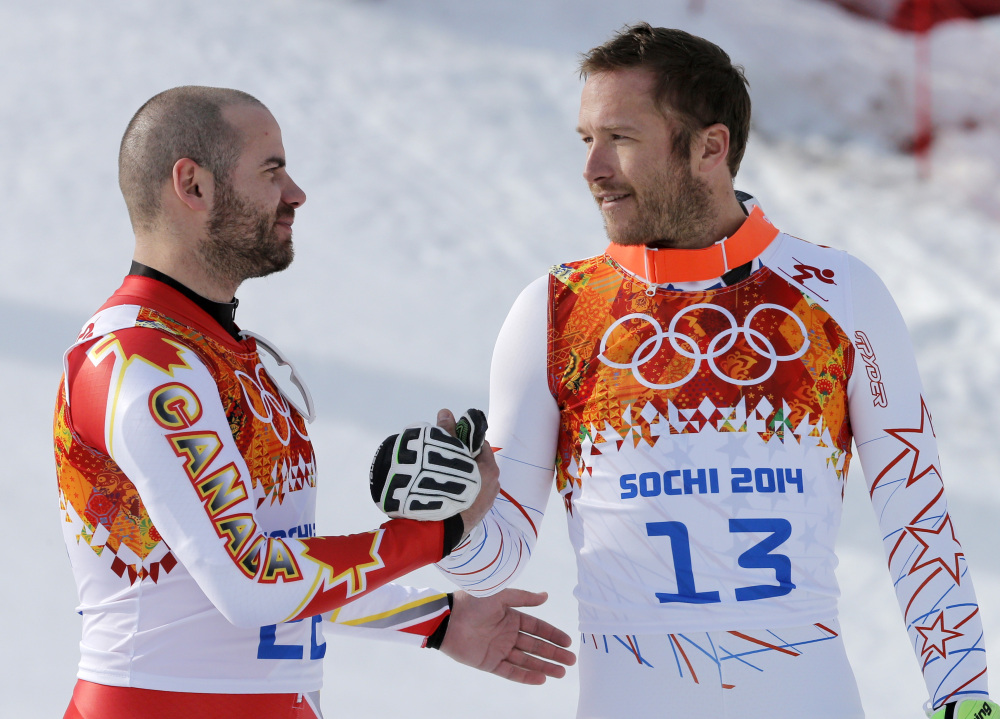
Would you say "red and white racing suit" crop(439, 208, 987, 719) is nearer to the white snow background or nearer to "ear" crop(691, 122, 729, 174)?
"ear" crop(691, 122, 729, 174)

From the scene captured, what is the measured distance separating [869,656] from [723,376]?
2.31 meters

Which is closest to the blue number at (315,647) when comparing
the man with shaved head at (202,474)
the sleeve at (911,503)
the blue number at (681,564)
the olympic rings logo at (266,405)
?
the man with shaved head at (202,474)

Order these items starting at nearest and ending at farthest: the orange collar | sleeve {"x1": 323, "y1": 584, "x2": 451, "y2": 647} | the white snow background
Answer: the orange collar
sleeve {"x1": 323, "y1": 584, "x2": 451, "y2": 647}
the white snow background

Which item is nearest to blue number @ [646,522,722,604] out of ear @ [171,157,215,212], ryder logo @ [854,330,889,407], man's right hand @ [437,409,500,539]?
man's right hand @ [437,409,500,539]

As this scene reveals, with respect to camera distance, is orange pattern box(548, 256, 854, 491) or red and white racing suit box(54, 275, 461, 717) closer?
red and white racing suit box(54, 275, 461, 717)

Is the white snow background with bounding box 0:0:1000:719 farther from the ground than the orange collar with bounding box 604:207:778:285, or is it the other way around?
the white snow background with bounding box 0:0:1000:719

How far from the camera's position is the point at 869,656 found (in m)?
3.93

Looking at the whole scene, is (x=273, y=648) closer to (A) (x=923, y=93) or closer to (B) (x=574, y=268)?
(B) (x=574, y=268)

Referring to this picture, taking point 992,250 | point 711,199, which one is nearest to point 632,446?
point 711,199

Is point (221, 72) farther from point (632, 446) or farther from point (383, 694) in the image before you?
point (632, 446)

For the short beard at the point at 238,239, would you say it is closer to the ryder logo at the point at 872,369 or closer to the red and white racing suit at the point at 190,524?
the red and white racing suit at the point at 190,524

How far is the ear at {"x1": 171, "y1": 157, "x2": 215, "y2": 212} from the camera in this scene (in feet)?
6.37

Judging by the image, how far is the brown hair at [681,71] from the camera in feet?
6.87

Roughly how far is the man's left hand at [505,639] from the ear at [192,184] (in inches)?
36.8
